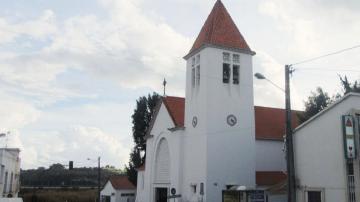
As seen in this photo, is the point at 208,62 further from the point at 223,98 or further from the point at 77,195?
the point at 77,195

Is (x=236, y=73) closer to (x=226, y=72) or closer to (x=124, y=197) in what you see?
(x=226, y=72)

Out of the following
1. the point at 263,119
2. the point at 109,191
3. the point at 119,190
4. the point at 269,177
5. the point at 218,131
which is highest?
the point at 263,119

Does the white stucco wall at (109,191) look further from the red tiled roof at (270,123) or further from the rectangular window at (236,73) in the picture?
the rectangular window at (236,73)

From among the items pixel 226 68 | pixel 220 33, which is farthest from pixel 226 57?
pixel 220 33

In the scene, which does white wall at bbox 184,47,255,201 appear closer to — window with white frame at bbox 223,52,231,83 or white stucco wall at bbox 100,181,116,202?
window with white frame at bbox 223,52,231,83

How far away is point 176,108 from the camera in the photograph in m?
43.5

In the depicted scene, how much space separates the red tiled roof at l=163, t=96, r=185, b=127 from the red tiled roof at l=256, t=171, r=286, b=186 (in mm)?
8242

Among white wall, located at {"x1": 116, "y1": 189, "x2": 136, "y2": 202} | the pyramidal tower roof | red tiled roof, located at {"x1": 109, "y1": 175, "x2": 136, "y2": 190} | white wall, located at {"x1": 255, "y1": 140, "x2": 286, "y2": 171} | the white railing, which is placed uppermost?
the pyramidal tower roof

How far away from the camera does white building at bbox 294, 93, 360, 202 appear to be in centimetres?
2323

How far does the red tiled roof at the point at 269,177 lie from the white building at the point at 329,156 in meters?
10.2

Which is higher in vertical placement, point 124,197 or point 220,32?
point 220,32

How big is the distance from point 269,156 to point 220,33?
12.1 metres

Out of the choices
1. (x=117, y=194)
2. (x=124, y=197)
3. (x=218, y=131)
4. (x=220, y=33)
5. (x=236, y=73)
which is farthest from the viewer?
(x=124, y=197)

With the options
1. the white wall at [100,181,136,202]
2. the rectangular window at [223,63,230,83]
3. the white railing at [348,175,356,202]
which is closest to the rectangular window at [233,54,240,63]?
the rectangular window at [223,63,230,83]
